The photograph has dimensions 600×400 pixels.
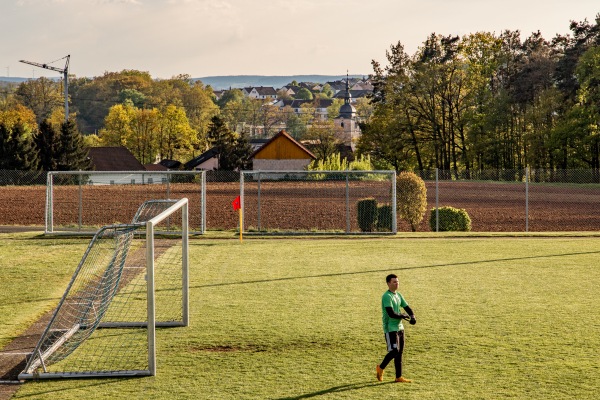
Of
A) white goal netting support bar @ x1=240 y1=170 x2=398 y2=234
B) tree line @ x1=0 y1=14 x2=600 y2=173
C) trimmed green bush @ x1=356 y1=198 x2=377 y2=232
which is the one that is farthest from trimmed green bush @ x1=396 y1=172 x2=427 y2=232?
tree line @ x1=0 y1=14 x2=600 y2=173

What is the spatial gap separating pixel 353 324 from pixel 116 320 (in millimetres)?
3810

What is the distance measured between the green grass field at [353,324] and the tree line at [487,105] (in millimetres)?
43681

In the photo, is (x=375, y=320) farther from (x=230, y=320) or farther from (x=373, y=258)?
(x=373, y=258)

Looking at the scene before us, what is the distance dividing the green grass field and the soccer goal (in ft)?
1.05

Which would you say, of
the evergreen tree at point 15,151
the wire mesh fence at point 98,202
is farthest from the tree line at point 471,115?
the wire mesh fence at point 98,202

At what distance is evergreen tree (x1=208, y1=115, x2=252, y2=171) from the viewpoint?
7506cm

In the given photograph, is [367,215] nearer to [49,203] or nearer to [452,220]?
[452,220]

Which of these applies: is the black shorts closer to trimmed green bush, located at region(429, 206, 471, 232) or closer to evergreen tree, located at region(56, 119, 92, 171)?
trimmed green bush, located at region(429, 206, 471, 232)

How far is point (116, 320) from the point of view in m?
12.9

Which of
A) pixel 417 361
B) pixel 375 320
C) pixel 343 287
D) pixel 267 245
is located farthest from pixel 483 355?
pixel 267 245

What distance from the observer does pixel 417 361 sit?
33.1 feet

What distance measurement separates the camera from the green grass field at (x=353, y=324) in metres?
9.05

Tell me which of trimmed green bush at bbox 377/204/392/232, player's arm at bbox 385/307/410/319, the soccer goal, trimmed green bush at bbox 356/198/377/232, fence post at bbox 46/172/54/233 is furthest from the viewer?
trimmed green bush at bbox 377/204/392/232

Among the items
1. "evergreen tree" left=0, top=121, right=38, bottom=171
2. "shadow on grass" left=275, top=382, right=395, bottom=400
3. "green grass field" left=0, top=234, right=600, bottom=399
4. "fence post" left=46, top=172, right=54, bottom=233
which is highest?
"evergreen tree" left=0, top=121, right=38, bottom=171
